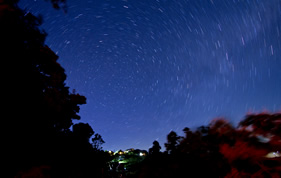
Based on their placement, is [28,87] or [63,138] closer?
[28,87]

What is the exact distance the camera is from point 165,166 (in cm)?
501

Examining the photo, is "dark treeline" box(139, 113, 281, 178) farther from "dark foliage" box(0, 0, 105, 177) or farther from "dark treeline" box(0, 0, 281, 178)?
"dark foliage" box(0, 0, 105, 177)

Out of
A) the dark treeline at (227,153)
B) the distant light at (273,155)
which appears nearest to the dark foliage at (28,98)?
the dark treeline at (227,153)

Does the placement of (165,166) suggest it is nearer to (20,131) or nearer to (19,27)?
(20,131)

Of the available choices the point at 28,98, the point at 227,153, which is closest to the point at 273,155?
the point at 227,153

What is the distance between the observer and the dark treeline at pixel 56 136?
11.6ft

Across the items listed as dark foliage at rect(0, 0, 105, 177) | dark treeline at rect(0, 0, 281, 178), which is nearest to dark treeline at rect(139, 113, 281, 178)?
dark treeline at rect(0, 0, 281, 178)

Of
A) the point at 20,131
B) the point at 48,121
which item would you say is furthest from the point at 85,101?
the point at 20,131

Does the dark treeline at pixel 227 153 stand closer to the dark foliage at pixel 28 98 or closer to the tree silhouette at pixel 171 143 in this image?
the tree silhouette at pixel 171 143

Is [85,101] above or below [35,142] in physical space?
above

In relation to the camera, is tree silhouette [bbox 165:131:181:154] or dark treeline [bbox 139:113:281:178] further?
tree silhouette [bbox 165:131:181:154]

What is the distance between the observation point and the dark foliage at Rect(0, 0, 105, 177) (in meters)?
6.96

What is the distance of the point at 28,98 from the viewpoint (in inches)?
300

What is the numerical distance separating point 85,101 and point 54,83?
3511 mm
